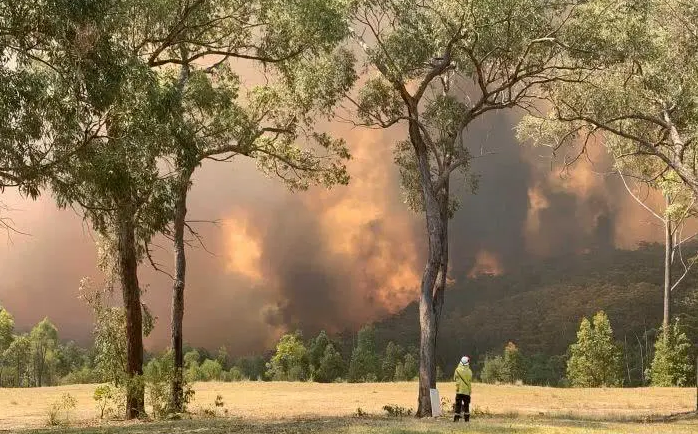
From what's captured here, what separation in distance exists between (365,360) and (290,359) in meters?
14.0

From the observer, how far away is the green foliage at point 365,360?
103 meters

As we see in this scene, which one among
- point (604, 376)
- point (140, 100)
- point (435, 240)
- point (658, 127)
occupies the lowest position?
point (604, 376)

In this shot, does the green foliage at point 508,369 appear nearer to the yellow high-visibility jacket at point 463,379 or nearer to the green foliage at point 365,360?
the green foliage at point 365,360

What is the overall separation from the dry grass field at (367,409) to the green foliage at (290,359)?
48.0 metres

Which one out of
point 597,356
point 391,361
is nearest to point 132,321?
point 597,356

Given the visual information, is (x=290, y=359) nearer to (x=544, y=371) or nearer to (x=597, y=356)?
(x=597, y=356)

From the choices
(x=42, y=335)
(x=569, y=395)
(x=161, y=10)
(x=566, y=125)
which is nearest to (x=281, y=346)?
(x=42, y=335)

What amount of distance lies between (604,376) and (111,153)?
62028 mm

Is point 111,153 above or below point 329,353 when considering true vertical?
above

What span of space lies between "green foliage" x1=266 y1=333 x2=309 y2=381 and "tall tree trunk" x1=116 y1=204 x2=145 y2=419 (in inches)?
2670

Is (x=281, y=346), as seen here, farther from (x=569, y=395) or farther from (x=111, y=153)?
(x=111, y=153)

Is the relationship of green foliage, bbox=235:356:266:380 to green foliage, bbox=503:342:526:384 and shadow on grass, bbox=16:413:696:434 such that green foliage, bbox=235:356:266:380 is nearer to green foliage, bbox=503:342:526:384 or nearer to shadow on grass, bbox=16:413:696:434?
green foliage, bbox=503:342:526:384

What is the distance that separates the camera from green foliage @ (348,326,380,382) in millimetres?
103375

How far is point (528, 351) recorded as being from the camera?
18250cm
